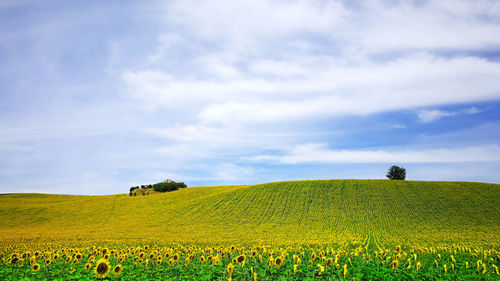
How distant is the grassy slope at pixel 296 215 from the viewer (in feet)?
129

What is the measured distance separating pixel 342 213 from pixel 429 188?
84.9 ft

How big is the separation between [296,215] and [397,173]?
6914 centimetres

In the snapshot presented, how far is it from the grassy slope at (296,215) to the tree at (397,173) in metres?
36.5

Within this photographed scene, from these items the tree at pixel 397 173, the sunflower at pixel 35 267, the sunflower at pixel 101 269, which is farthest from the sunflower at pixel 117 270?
the tree at pixel 397 173

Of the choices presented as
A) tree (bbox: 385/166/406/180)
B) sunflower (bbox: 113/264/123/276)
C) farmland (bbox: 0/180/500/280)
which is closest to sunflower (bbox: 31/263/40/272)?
sunflower (bbox: 113/264/123/276)

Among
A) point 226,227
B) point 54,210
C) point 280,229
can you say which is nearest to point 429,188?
point 280,229

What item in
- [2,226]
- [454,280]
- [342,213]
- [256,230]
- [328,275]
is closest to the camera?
[328,275]

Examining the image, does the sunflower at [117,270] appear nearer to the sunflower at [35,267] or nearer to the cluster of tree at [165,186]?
the sunflower at [35,267]

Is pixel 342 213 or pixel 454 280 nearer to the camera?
pixel 454 280

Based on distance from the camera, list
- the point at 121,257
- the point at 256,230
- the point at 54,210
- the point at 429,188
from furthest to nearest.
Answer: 1. the point at 429,188
2. the point at 54,210
3. the point at 256,230
4. the point at 121,257

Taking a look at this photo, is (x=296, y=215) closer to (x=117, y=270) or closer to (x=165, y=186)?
(x=117, y=270)

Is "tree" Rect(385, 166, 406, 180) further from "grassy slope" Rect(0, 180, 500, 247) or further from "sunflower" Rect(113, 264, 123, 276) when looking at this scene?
"sunflower" Rect(113, 264, 123, 276)

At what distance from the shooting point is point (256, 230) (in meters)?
41.8

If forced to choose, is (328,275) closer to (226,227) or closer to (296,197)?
(226,227)
